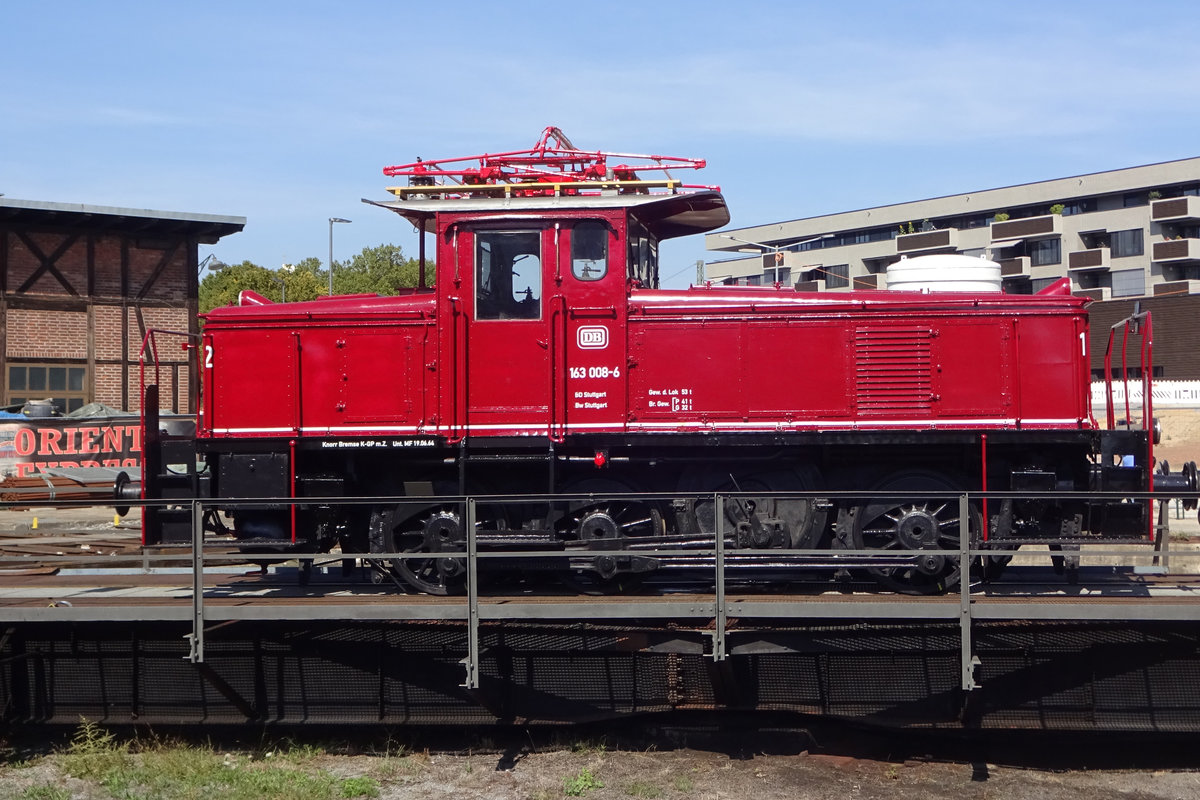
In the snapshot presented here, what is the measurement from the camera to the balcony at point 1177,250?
183ft

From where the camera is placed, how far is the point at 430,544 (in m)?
10.9

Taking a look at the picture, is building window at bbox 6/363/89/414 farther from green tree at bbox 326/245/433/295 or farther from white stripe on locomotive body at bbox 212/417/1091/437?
green tree at bbox 326/245/433/295

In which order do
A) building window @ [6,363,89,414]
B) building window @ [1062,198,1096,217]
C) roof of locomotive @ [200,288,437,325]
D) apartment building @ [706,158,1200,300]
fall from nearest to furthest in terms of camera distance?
roof of locomotive @ [200,288,437,325]
building window @ [6,363,89,414]
apartment building @ [706,158,1200,300]
building window @ [1062,198,1096,217]

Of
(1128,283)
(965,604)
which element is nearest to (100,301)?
(965,604)

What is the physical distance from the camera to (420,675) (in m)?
9.91

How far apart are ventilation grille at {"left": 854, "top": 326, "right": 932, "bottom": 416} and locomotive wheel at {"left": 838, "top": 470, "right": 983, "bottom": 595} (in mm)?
786

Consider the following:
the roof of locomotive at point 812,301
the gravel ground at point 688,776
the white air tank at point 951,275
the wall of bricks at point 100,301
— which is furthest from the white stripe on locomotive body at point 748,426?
the wall of bricks at point 100,301

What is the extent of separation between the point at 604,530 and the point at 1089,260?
183ft

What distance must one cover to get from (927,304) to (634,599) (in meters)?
4.45

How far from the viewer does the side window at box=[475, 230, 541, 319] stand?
36.6 feet

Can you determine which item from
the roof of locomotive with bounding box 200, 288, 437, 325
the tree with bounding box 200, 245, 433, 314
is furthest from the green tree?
the roof of locomotive with bounding box 200, 288, 437, 325

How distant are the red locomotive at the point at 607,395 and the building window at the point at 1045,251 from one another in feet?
177

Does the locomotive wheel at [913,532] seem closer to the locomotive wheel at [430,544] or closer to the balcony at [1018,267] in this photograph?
the locomotive wheel at [430,544]

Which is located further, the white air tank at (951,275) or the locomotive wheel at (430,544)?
the white air tank at (951,275)
